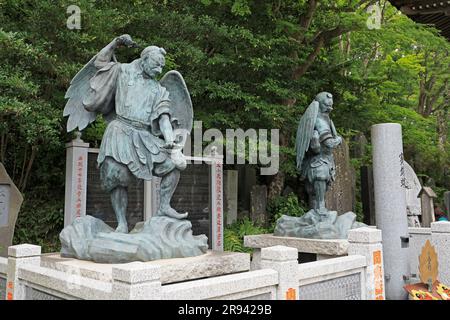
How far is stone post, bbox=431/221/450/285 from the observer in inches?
254

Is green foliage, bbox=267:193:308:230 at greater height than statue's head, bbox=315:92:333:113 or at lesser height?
lesser

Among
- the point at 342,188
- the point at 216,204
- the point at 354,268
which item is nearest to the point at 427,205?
the point at 342,188

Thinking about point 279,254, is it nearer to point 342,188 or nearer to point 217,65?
point 217,65

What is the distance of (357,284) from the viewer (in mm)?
4773

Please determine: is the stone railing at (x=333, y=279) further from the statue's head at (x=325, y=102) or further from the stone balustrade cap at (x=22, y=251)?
the statue's head at (x=325, y=102)

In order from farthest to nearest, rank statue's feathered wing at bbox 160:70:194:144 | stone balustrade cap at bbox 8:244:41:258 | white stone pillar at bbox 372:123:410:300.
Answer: white stone pillar at bbox 372:123:410:300 < statue's feathered wing at bbox 160:70:194:144 < stone balustrade cap at bbox 8:244:41:258

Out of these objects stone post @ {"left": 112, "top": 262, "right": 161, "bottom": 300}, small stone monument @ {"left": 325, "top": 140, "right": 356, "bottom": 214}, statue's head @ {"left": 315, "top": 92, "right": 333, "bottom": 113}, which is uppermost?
statue's head @ {"left": 315, "top": 92, "right": 333, "bottom": 113}

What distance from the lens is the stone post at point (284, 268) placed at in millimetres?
3709

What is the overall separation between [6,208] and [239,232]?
485 cm

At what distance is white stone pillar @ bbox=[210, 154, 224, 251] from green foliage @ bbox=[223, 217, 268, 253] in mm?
464

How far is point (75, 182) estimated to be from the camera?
736 centimetres

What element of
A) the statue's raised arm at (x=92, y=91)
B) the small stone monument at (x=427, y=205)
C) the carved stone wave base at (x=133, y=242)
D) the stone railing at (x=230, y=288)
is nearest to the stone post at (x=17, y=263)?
the carved stone wave base at (x=133, y=242)

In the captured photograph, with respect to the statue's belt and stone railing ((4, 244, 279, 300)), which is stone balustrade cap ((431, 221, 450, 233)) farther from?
the statue's belt

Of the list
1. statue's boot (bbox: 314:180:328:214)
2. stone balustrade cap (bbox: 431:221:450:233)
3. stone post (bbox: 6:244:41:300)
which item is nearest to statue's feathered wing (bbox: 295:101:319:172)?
statue's boot (bbox: 314:180:328:214)
